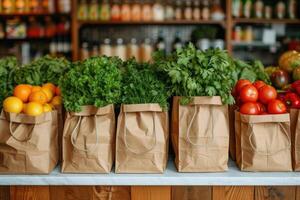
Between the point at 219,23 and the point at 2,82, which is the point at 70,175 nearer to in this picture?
the point at 2,82

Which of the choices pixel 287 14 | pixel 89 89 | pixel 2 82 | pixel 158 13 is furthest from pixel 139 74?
pixel 287 14

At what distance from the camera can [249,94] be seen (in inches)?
64.6

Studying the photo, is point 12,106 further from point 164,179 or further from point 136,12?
point 136,12

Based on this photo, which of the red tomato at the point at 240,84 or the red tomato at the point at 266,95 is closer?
the red tomato at the point at 266,95

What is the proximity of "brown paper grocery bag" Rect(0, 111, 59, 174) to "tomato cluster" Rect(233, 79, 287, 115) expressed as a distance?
0.75 metres

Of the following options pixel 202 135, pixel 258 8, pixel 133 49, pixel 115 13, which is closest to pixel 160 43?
pixel 133 49

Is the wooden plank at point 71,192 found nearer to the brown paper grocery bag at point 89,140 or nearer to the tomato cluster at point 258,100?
the brown paper grocery bag at point 89,140

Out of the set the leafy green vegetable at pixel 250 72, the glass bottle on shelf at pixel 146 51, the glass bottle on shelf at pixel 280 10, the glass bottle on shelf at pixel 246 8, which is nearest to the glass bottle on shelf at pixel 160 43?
the glass bottle on shelf at pixel 146 51

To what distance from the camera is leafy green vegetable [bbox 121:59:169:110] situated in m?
1.58

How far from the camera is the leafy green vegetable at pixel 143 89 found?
1582 millimetres

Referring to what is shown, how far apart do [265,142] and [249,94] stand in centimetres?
21

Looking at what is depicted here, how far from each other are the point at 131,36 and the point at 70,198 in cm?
291

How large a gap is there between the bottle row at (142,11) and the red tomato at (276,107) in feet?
8.50

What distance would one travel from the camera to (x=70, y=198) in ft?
5.36
